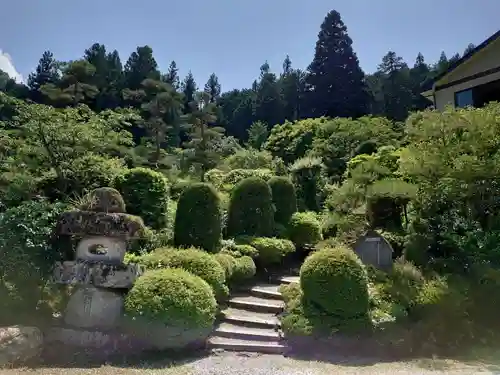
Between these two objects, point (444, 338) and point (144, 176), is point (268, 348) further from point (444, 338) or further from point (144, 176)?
point (144, 176)

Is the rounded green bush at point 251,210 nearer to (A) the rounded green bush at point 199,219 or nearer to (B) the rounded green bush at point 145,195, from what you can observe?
(A) the rounded green bush at point 199,219

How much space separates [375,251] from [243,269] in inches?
110

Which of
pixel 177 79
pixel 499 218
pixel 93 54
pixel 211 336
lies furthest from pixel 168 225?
pixel 177 79

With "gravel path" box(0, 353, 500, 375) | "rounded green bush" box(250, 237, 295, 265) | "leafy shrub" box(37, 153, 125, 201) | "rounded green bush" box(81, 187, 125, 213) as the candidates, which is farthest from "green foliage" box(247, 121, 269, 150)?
"gravel path" box(0, 353, 500, 375)

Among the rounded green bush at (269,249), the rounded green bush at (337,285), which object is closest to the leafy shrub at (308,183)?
the rounded green bush at (269,249)

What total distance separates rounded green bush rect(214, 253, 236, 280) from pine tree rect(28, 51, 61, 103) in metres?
25.8

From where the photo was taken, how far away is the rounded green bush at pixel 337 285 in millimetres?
6859

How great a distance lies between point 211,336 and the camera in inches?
277

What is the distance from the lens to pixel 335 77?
120 feet

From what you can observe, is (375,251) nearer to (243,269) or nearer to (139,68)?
(243,269)

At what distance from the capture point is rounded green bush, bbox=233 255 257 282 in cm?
893

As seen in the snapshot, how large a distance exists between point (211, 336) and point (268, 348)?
955 mm

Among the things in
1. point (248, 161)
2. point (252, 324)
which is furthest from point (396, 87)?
point (252, 324)

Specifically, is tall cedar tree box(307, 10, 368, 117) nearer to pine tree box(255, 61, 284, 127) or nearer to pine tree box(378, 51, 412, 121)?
pine tree box(378, 51, 412, 121)
